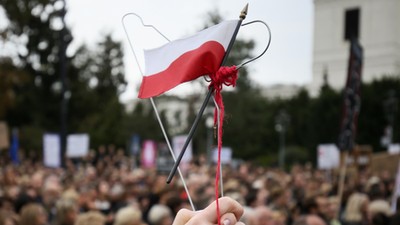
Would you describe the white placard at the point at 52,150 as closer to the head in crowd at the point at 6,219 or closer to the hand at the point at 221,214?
the head in crowd at the point at 6,219

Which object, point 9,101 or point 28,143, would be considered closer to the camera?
point 9,101

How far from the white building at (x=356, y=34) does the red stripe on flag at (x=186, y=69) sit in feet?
170

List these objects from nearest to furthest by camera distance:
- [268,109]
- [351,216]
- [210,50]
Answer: [210,50] → [351,216] → [268,109]

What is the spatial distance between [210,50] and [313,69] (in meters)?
58.0

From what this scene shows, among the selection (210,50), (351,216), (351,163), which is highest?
(210,50)

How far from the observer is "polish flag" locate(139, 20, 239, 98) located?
2139mm

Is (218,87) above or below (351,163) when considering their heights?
above

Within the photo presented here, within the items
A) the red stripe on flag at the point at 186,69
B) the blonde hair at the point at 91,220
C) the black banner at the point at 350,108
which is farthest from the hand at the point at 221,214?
the black banner at the point at 350,108

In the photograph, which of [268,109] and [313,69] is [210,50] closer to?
[268,109]

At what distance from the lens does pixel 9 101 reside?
2230 centimetres

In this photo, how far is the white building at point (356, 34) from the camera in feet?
176

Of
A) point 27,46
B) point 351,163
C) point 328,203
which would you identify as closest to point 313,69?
point 27,46

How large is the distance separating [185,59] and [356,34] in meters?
53.0

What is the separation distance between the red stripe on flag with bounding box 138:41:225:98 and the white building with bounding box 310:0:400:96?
5170cm
